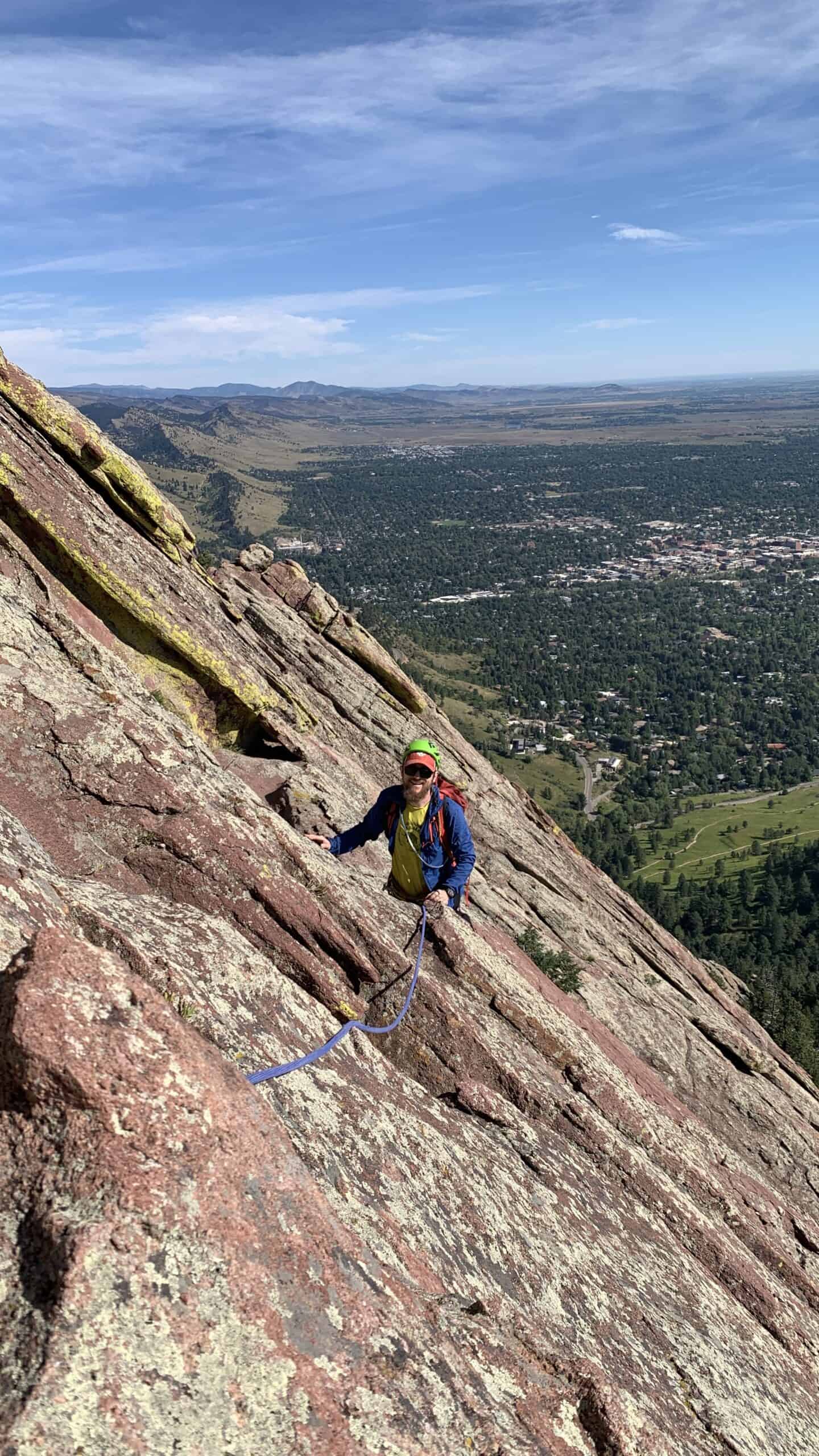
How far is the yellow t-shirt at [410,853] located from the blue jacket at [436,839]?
0.09 metres

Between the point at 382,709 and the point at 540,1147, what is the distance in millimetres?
32430

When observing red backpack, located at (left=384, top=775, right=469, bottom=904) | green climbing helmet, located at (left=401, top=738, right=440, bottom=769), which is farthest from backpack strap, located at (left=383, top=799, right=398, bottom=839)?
green climbing helmet, located at (left=401, top=738, right=440, bottom=769)

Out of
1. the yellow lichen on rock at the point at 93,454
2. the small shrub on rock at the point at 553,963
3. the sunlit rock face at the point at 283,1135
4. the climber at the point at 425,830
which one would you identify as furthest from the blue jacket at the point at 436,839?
the yellow lichen on rock at the point at 93,454

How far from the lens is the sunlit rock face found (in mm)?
Answer: 6770

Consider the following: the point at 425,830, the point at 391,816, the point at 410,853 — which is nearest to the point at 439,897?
the point at 410,853

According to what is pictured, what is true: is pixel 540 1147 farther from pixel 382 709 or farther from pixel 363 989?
pixel 382 709

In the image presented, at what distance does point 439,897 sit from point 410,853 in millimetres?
1020

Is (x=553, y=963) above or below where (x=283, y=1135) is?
below

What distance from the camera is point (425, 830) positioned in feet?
48.8

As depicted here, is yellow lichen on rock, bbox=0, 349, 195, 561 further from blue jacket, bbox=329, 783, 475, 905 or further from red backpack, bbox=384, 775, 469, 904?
red backpack, bbox=384, 775, 469, 904

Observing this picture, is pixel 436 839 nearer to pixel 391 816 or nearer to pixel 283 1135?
pixel 391 816

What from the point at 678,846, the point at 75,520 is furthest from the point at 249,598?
the point at 678,846

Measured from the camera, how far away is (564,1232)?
1362 centimetres

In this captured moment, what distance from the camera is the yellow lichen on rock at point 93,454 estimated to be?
30.7 metres
